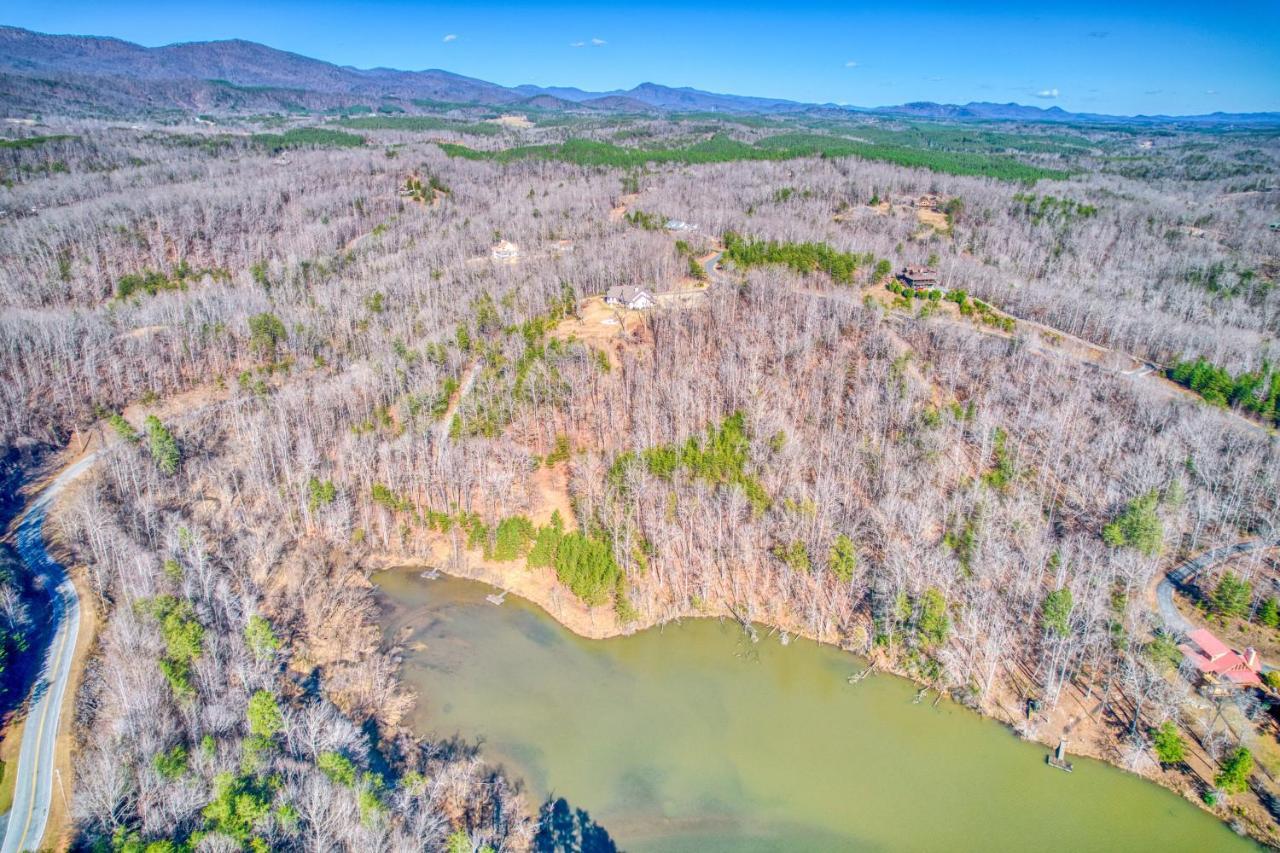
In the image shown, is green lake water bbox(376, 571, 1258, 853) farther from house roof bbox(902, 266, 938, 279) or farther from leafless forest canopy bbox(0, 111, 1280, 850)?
house roof bbox(902, 266, 938, 279)

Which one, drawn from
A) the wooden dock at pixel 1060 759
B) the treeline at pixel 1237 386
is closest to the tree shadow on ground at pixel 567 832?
the wooden dock at pixel 1060 759

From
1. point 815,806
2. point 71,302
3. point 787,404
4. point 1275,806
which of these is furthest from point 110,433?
point 1275,806

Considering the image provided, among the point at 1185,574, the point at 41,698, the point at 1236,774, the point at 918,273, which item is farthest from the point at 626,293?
the point at 1236,774

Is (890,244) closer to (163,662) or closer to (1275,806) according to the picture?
(1275,806)

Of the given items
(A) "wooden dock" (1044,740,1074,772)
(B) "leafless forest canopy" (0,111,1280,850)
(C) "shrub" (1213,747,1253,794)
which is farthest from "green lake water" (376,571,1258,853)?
(B) "leafless forest canopy" (0,111,1280,850)

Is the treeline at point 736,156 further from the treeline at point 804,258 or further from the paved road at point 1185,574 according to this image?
the paved road at point 1185,574

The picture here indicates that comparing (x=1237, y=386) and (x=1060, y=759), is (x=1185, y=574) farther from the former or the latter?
(x=1237, y=386)
